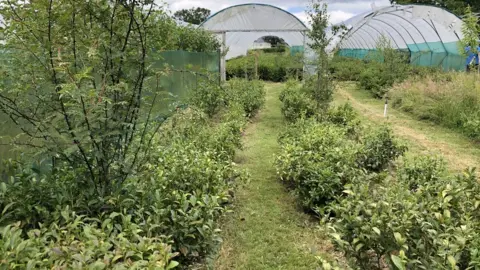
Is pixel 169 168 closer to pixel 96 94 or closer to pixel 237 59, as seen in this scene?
pixel 96 94

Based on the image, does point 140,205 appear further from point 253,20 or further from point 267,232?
point 253,20

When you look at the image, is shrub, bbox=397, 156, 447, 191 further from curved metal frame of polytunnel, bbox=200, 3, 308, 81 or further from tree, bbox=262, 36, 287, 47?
tree, bbox=262, 36, 287, 47

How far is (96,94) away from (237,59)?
1694 cm

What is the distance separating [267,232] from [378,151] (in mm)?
2185

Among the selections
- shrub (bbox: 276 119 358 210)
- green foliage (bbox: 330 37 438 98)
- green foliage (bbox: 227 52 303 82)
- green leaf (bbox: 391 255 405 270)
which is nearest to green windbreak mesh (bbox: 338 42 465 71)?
green foliage (bbox: 330 37 438 98)

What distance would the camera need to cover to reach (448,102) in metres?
8.83

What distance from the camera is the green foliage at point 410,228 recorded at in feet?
7.24

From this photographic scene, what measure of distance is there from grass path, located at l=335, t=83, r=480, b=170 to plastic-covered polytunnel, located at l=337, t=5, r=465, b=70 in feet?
7.34

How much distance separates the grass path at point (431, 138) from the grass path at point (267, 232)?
9.74ft

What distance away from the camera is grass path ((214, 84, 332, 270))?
3.18 meters

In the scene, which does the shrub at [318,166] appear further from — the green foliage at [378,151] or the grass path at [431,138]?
the grass path at [431,138]

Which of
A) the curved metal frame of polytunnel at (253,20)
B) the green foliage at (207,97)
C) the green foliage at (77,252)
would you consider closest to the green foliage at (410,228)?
the green foliage at (77,252)

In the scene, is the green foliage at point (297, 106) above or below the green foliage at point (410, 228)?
above

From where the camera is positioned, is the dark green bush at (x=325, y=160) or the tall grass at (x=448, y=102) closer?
the dark green bush at (x=325, y=160)
